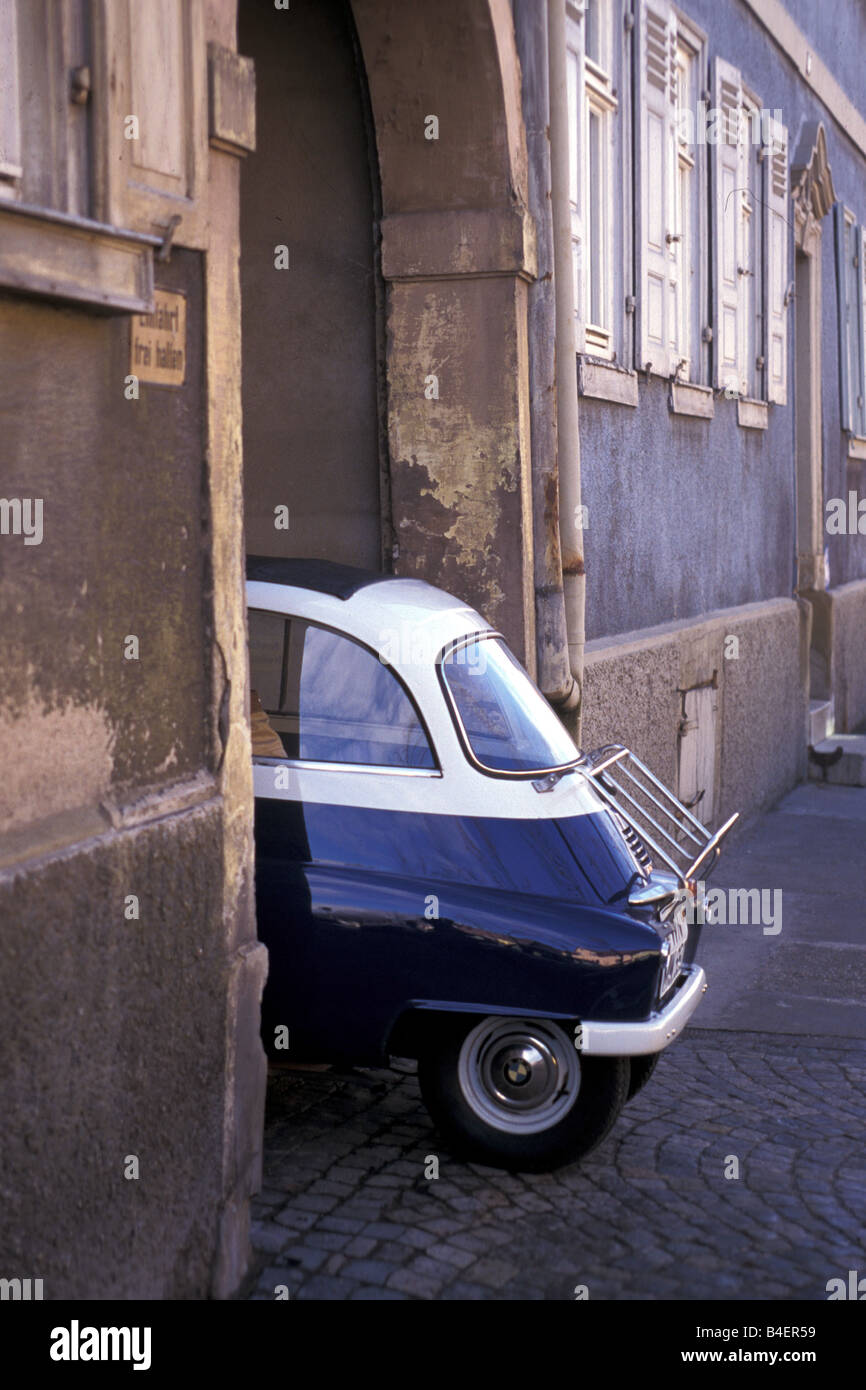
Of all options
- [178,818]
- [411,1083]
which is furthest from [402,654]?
[411,1083]

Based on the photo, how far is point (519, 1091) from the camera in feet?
16.3

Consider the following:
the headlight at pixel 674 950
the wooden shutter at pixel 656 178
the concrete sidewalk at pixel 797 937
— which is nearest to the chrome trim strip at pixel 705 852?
the headlight at pixel 674 950

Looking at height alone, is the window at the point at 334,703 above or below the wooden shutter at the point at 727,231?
below

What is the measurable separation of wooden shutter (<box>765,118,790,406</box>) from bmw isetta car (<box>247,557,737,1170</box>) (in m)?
8.36

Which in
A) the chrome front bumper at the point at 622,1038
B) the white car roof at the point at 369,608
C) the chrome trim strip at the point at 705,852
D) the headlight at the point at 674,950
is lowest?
the chrome front bumper at the point at 622,1038

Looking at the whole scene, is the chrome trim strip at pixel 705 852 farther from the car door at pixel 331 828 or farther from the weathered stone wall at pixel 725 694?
the weathered stone wall at pixel 725 694

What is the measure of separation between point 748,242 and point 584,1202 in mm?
8964

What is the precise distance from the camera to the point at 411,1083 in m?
5.84

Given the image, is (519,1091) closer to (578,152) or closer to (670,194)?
(578,152)

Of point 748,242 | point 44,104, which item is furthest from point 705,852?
point 748,242

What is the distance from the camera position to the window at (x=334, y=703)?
4.98 metres

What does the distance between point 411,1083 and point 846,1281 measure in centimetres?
188

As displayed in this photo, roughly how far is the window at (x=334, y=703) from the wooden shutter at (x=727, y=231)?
6.77 metres

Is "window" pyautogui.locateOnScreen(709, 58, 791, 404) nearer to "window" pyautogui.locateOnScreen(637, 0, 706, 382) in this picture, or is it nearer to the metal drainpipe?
Answer: "window" pyautogui.locateOnScreen(637, 0, 706, 382)
